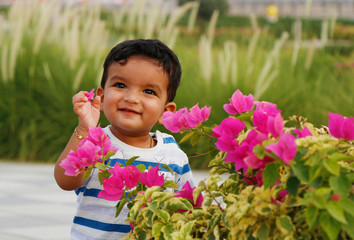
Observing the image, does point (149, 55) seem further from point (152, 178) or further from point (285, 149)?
point (285, 149)

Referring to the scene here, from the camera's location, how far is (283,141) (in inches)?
46.6

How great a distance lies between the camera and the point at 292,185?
1213 mm

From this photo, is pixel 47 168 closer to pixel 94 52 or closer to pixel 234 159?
pixel 94 52

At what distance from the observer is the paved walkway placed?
3.31m

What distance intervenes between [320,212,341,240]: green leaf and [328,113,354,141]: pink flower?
0.24 meters

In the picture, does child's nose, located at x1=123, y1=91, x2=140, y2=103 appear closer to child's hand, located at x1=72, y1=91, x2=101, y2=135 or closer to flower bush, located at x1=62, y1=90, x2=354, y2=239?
child's hand, located at x1=72, y1=91, x2=101, y2=135

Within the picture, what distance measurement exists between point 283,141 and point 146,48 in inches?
41.2

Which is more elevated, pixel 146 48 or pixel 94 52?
pixel 146 48

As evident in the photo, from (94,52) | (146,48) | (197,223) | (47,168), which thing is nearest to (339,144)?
(197,223)

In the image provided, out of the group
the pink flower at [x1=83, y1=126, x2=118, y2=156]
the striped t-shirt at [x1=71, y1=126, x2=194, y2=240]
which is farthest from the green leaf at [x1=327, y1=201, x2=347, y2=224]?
the striped t-shirt at [x1=71, y1=126, x2=194, y2=240]

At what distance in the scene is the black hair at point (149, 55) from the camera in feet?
6.89

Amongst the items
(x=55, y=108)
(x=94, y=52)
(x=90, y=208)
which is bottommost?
(x=55, y=108)

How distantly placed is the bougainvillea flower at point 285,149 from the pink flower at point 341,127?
0.57 feet

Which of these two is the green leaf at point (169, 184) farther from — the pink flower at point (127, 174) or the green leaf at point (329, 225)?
the green leaf at point (329, 225)
